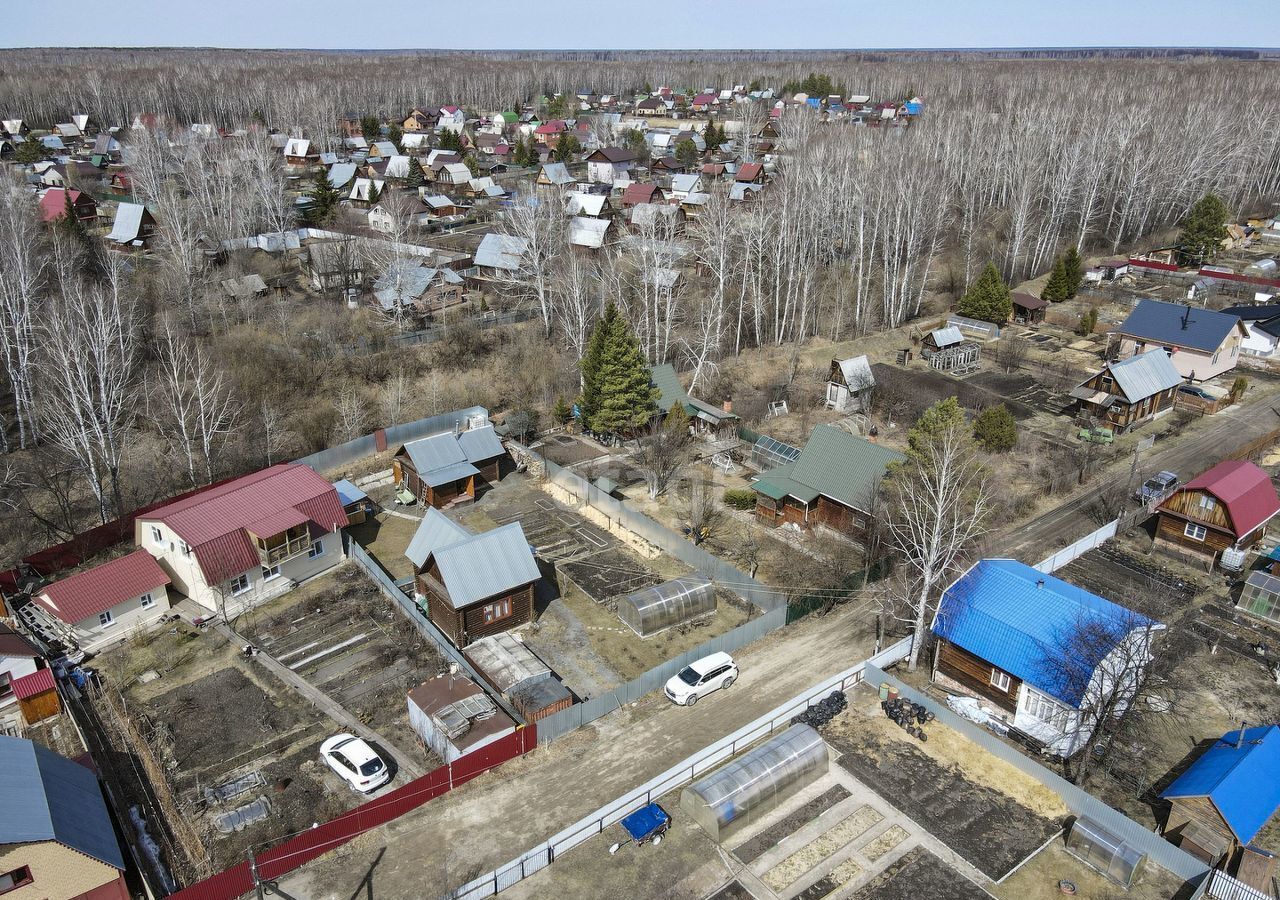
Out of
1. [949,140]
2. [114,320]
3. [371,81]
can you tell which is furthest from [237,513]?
[371,81]

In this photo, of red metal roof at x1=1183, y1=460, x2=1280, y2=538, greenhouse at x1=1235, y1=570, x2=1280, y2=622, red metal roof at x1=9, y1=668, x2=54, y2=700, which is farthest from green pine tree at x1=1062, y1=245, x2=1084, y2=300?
red metal roof at x1=9, y1=668, x2=54, y2=700

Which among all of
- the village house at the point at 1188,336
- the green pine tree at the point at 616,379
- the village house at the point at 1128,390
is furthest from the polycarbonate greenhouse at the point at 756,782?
the village house at the point at 1188,336

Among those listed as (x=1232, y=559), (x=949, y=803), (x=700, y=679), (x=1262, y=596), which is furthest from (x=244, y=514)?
(x=1232, y=559)

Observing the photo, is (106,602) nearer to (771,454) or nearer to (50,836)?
(50,836)

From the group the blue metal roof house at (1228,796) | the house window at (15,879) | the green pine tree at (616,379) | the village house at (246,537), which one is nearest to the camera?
the house window at (15,879)

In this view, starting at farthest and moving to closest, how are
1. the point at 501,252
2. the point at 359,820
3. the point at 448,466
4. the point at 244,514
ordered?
the point at 501,252
the point at 448,466
the point at 244,514
the point at 359,820

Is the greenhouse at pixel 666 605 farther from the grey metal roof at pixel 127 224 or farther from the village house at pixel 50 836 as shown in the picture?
the grey metal roof at pixel 127 224

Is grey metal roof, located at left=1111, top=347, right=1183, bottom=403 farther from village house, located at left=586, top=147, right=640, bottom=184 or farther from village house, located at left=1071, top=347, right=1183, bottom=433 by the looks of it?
village house, located at left=586, top=147, right=640, bottom=184
